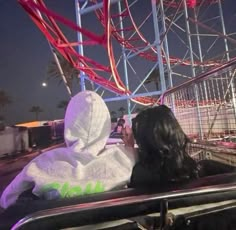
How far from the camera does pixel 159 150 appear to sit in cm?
106

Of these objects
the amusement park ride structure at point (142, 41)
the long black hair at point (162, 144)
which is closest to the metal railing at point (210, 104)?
the amusement park ride structure at point (142, 41)

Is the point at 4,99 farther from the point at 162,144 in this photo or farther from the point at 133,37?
the point at 162,144

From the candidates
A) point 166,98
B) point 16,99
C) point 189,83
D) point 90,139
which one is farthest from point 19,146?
point 16,99

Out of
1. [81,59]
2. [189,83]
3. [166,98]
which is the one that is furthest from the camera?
[81,59]

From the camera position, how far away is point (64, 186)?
955mm

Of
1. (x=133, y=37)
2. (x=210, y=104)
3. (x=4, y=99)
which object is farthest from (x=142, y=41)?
(x=4, y=99)

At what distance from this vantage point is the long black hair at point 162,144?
1060mm

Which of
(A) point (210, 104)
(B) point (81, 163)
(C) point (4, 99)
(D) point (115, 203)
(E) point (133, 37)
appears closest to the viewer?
(D) point (115, 203)

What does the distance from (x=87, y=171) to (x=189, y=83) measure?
175 centimetres

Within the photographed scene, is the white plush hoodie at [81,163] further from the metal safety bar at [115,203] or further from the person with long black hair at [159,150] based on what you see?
the metal safety bar at [115,203]

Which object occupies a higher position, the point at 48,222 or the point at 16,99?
the point at 16,99

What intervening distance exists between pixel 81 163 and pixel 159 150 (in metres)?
0.26

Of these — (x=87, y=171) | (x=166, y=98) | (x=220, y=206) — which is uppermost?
(x=166, y=98)

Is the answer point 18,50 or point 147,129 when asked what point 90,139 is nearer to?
point 147,129
